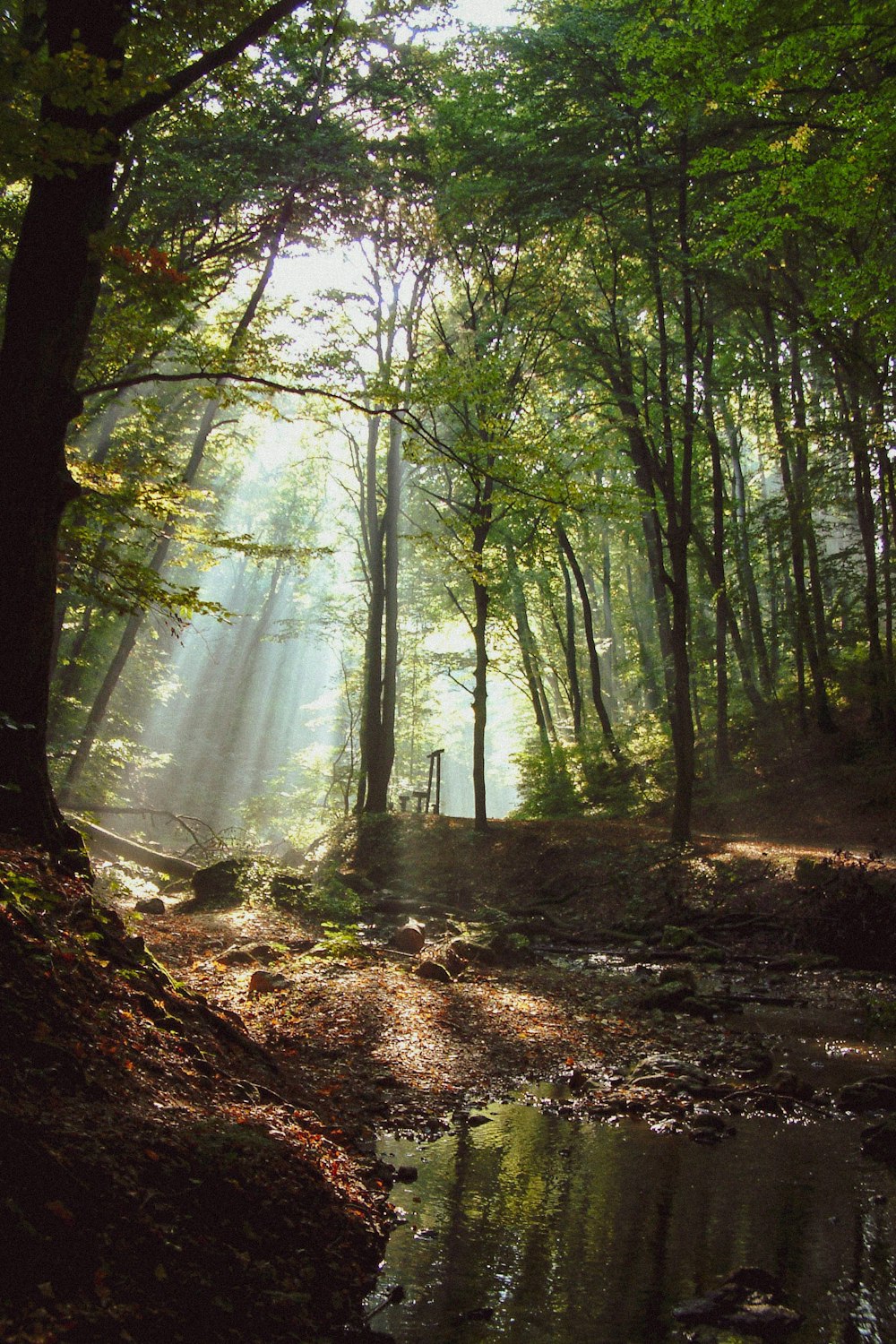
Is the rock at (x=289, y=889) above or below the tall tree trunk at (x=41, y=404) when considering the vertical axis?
below

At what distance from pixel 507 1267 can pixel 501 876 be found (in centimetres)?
1224

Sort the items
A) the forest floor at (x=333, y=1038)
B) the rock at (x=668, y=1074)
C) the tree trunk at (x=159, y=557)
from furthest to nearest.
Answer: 1. the tree trunk at (x=159, y=557)
2. the rock at (x=668, y=1074)
3. the forest floor at (x=333, y=1038)

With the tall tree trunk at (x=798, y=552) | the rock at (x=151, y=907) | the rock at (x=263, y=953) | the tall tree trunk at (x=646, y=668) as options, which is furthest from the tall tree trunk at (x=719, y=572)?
the rock at (x=263, y=953)

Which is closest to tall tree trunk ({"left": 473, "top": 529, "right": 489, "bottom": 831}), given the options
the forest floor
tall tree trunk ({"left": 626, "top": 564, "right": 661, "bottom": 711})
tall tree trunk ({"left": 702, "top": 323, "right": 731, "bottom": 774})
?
the forest floor

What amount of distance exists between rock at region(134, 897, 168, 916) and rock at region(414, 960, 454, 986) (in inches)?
171

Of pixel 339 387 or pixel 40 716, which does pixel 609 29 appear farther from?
pixel 40 716

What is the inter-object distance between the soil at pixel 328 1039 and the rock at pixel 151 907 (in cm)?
19

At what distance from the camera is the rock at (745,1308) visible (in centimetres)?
322

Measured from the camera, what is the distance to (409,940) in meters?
10.4

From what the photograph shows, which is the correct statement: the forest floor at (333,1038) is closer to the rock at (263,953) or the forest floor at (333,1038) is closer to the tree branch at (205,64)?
the rock at (263,953)

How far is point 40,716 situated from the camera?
5.43 metres

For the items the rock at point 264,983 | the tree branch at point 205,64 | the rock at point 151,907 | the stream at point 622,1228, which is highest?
the tree branch at point 205,64

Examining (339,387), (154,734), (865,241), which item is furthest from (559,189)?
(154,734)

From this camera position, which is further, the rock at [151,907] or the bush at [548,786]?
the bush at [548,786]
